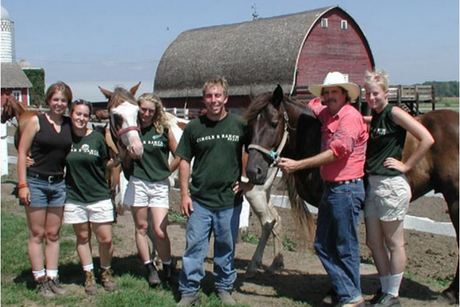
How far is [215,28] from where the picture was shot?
41.3 metres

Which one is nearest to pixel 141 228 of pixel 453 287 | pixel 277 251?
pixel 277 251

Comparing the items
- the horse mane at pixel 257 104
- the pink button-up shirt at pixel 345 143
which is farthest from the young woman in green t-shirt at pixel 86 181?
the pink button-up shirt at pixel 345 143

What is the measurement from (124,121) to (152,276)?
1513 mm

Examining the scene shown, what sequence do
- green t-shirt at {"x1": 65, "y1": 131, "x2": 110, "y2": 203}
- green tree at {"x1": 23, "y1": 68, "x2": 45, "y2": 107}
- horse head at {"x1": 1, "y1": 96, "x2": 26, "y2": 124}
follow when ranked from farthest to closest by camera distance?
green tree at {"x1": 23, "y1": 68, "x2": 45, "y2": 107} < horse head at {"x1": 1, "y1": 96, "x2": 26, "y2": 124} < green t-shirt at {"x1": 65, "y1": 131, "x2": 110, "y2": 203}

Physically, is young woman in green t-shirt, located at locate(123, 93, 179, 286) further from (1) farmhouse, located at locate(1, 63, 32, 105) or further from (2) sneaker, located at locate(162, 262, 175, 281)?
(1) farmhouse, located at locate(1, 63, 32, 105)

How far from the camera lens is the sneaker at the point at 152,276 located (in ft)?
17.3

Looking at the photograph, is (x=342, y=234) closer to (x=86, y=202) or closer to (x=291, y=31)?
(x=86, y=202)

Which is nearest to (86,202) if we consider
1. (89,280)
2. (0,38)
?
(89,280)

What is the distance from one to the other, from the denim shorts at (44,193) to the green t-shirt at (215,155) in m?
1.15

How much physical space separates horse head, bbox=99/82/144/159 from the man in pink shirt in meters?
1.31

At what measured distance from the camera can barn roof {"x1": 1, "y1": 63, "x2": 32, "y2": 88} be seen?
43.5 m

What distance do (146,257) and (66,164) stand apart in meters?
1.16

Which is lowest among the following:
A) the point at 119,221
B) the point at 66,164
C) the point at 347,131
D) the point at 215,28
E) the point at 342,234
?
the point at 119,221

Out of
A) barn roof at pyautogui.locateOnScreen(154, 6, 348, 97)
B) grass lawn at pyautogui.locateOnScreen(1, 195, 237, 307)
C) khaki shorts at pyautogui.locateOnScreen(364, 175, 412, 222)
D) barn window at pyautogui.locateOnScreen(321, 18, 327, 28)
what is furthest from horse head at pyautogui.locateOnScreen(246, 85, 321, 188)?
barn window at pyautogui.locateOnScreen(321, 18, 327, 28)
